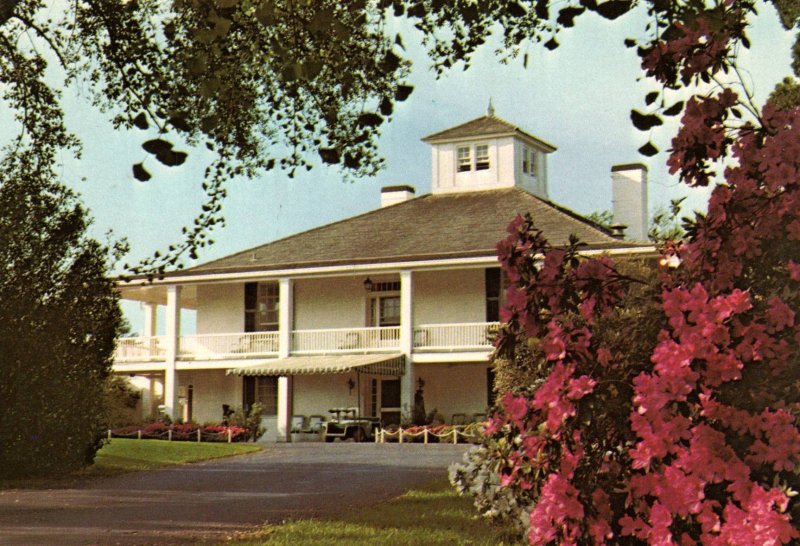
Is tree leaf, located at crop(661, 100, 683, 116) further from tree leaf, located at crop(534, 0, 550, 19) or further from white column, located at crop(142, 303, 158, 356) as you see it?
white column, located at crop(142, 303, 158, 356)

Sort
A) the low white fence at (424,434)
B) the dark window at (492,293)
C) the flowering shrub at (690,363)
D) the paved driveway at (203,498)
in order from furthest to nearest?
the dark window at (492,293), the low white fence at (424,434), the paved driveway at (203,498), the flowering shrub at (690,363)

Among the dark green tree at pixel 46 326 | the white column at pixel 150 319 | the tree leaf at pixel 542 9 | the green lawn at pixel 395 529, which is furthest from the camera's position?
the white column at pixel 150 319

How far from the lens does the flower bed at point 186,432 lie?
3247 cm

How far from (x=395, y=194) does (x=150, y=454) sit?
20017 mm

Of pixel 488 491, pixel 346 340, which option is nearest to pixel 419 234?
pixel 346 340

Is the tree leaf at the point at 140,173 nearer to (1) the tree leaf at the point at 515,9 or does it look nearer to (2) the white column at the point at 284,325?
(1) the tree leaf at the point at 515,9

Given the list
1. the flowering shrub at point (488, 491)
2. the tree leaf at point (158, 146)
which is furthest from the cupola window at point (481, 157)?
the tree leaf at point (158, 146)

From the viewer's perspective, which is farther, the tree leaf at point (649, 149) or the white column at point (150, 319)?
the white column at point (150, 319)

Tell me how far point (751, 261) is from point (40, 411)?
13.1 meters

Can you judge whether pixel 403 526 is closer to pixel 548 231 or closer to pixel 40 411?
pixel 40 411

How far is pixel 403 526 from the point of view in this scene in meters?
11.5

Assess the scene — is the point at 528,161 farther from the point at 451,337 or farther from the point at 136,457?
the point at 136,457

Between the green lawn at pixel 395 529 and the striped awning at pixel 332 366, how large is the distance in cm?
1953

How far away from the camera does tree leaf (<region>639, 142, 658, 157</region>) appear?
823 cm
